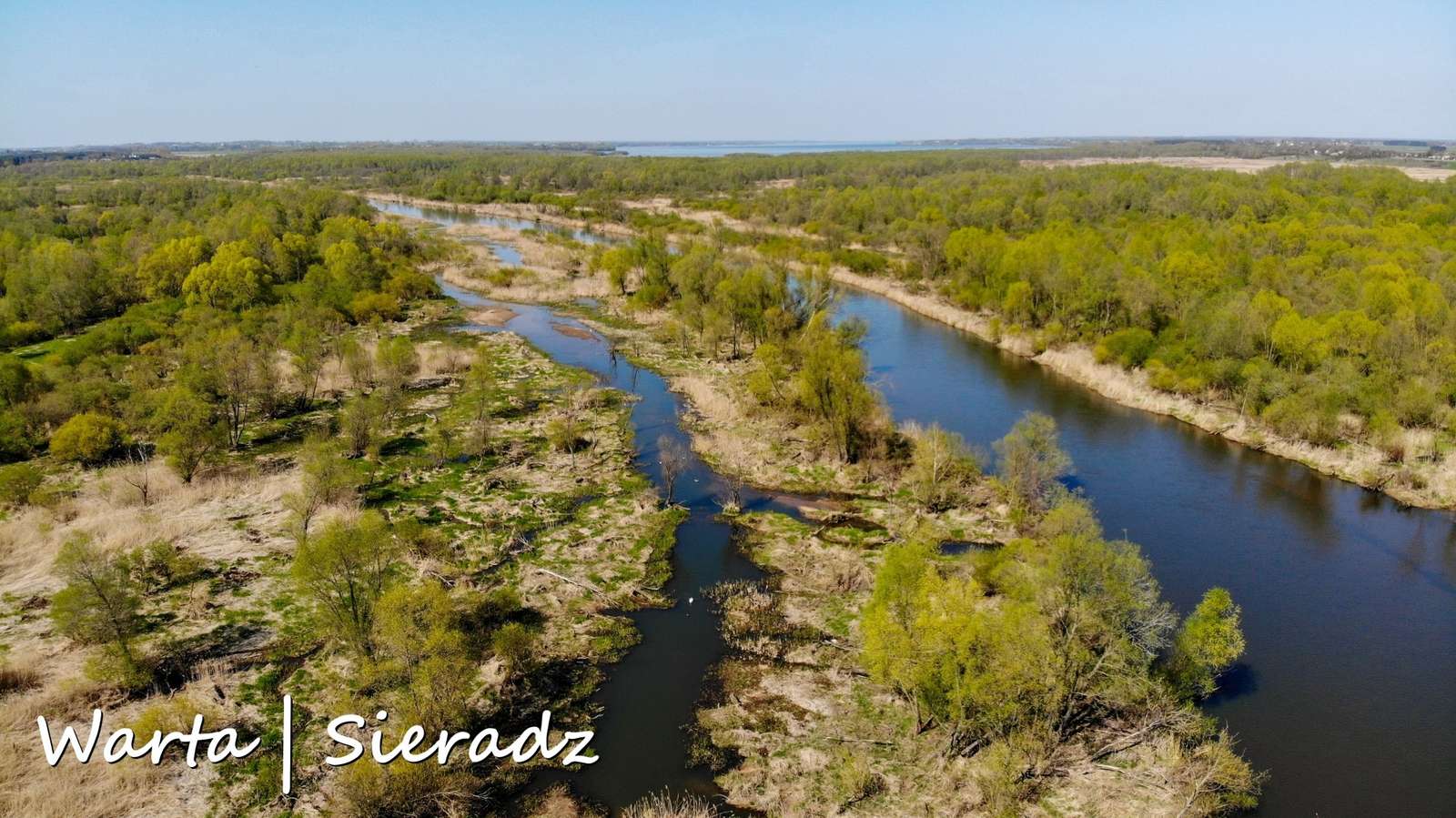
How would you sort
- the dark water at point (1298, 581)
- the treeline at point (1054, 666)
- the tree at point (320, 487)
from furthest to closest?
1. the tree at point (320, 487)
2. the dark water at point (1298, 581)
3. the treeline at point (1054, 666)

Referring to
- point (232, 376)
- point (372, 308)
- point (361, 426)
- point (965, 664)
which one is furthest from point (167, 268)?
point (965, 664)

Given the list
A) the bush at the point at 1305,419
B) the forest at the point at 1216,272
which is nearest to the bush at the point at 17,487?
the forest at the point at 1216,272

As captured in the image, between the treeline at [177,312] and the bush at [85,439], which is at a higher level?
the treeline at [177,312]

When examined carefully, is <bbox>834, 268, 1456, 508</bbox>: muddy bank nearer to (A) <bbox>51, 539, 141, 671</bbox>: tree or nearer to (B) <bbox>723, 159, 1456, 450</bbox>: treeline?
(B) <bbox>723, 159, 1456, 450</bbox>: treeline

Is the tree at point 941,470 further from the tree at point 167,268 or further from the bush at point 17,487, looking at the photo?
the tree at point 167,268

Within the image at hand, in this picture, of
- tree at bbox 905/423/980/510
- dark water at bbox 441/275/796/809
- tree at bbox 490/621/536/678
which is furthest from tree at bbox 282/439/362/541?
tree at bbox 905/423/980/510

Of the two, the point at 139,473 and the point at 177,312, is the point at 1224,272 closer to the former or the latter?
the point at 139,473

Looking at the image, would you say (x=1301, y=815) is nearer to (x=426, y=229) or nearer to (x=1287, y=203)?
(x=1287, y=203)
